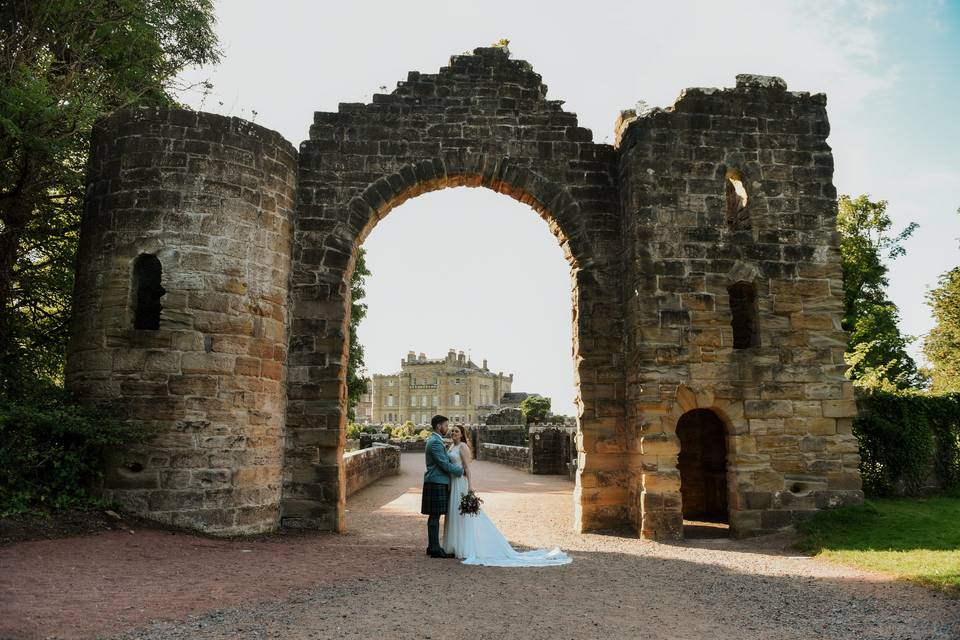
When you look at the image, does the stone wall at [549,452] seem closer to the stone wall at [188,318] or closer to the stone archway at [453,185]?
the stone archway at [453,185]

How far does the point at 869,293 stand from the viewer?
24.2m

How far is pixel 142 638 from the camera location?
4.45 metres

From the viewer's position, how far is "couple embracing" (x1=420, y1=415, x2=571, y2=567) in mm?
7645

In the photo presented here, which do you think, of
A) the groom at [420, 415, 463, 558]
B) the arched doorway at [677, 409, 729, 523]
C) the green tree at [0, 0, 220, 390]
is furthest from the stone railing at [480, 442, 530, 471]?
the green tree at [0, 0, 220, 390]

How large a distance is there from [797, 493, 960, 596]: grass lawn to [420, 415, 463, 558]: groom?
4.64 meters

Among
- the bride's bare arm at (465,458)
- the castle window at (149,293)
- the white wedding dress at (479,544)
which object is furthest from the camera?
the castle window at (149,293)

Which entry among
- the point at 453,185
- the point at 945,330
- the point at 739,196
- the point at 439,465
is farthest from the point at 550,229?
the point at 945,330

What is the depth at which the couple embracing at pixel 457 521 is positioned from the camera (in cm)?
764

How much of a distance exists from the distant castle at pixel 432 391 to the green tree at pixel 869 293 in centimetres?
5903

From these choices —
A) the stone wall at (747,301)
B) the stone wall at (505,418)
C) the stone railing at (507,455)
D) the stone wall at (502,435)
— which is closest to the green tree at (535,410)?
the stone wall at (505,418)

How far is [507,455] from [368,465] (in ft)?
29.9

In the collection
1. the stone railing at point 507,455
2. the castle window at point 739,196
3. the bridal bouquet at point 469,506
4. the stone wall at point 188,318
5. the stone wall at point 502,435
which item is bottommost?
the stone railing at point 507,455

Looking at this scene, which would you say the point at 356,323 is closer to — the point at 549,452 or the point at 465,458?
the point at 549,452

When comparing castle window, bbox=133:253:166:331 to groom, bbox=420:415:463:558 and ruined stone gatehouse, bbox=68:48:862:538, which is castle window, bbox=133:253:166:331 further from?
groom, bbox=420:415:463:558
